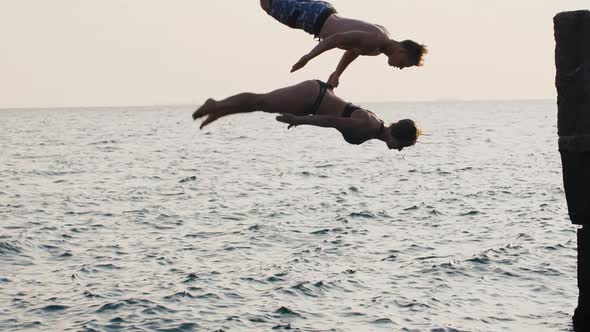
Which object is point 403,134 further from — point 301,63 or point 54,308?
point 54,308

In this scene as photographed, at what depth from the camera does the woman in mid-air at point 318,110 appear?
10.7 m

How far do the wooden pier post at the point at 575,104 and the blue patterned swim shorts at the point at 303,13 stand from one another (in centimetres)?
443

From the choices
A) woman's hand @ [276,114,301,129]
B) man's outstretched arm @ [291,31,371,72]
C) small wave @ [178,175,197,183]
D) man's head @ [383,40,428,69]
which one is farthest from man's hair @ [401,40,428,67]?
small wave @ [178,175,197,183]

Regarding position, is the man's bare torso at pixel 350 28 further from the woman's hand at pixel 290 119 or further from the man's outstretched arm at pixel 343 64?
the woman's hand at pixel 290 119

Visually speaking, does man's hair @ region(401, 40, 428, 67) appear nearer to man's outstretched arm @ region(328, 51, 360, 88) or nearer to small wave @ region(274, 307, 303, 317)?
man's outstretched arm @ region(328, 51, 360, 88)

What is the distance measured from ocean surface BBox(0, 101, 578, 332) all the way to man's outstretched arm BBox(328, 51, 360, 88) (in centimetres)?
930

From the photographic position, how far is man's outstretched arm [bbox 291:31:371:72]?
1009 centimetres

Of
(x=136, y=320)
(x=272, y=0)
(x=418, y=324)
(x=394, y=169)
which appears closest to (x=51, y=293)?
(x=136, y=320)

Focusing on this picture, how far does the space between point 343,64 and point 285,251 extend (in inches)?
704

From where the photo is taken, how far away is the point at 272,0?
1110cm

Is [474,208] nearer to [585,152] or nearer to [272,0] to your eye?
[585,152]

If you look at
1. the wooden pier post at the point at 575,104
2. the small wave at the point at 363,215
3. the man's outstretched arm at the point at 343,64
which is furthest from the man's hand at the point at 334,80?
the small wave at the point at 363,215

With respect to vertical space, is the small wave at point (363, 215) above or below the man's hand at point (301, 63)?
below

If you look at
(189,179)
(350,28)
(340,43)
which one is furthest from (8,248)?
(189,179)
